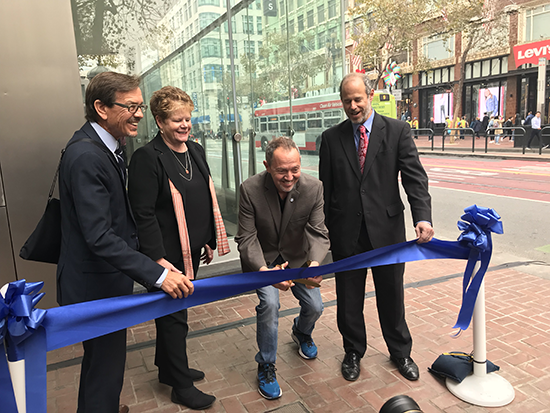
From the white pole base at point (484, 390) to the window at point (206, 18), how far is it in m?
4.75

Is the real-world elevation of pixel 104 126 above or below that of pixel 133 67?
below

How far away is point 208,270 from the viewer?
17.3 ft

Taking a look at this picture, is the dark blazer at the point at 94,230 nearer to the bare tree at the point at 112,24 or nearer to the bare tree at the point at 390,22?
the bare tree at the point at 112,24

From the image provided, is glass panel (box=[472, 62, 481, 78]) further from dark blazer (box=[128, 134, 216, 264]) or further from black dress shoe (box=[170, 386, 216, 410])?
black dress shoe (box=[170, 386, 216, 410])

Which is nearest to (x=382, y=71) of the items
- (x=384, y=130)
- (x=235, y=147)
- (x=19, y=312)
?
(x=235, y=147)

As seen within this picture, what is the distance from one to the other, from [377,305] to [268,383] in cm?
100

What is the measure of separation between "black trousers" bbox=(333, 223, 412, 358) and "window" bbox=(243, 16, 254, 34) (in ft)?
11.7

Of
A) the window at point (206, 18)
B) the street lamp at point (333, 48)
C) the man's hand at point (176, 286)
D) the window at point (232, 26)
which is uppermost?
the window at point (206, 18)

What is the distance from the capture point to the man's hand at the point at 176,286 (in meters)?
2.22

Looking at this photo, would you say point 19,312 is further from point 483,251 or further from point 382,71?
point 382,71

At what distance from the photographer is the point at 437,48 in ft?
122

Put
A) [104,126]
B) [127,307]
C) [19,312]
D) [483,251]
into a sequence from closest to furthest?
[19,312], [127,307], [104,126], [483,251]

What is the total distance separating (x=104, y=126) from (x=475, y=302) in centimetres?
257

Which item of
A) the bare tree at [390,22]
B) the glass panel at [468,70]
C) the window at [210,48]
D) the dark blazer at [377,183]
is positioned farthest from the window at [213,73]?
the glass panel at [468,70]
